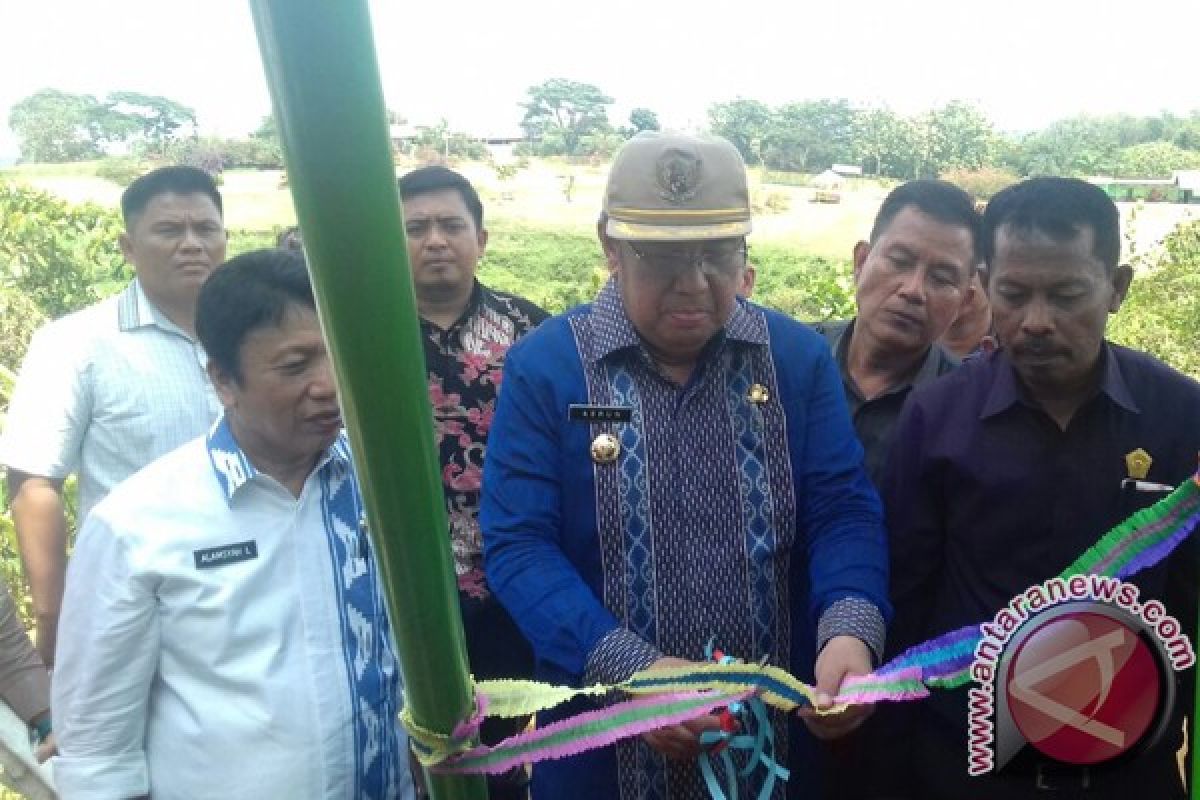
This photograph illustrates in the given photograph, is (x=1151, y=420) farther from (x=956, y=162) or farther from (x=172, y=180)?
(x=956, y=162)

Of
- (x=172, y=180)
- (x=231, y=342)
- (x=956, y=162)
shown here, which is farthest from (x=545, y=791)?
(x=956, y=162)

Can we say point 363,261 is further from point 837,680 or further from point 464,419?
point 464,419

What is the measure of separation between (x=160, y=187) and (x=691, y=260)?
199 cm

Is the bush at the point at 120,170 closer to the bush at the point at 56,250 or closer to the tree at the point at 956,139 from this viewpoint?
the bush at the point at 56,250

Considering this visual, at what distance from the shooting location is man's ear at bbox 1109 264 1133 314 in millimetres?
1721

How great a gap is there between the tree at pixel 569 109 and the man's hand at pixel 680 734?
435 cm

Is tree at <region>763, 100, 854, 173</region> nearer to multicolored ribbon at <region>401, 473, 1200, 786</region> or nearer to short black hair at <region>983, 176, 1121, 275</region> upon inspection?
short black hair at <region>983, 176, 1121, 275</region>

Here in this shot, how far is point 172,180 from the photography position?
2.93 metres

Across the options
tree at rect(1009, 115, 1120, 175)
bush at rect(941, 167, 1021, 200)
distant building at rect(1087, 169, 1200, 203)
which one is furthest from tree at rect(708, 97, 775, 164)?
tree at rect(1009, 115, 1120, 175)

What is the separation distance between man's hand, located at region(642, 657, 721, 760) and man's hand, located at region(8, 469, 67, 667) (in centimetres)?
200

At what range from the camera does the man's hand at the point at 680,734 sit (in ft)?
4.30

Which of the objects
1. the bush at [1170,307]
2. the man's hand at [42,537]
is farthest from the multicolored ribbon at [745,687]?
the bush at [1170,307]

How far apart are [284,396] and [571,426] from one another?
1.60ft

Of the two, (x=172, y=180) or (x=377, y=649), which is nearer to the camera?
(x=377, y=649)
